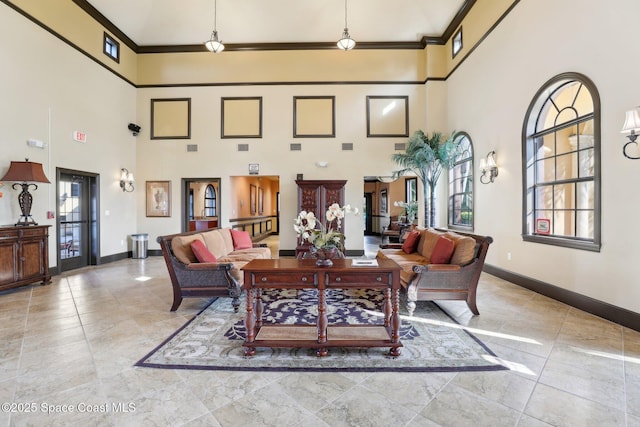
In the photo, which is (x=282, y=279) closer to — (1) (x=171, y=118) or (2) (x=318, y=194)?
(2) (x=318, y=194)

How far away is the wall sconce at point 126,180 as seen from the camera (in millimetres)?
7421

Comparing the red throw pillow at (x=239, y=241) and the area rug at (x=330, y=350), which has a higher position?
the red throw pillow at (x=239, y=241)

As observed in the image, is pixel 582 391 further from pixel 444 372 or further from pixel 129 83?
pixel 129 83

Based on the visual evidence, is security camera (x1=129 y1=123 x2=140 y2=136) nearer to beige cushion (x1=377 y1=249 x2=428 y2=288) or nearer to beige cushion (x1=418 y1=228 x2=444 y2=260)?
beige cushion (x1=377 y1=249 x2=428 y2=288)

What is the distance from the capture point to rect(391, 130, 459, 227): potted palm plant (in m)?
6.71

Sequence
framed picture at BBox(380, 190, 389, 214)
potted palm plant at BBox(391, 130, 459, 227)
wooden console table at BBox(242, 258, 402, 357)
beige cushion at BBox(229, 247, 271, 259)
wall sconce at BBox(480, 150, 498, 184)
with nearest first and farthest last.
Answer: wooden console table at BBox(242, 258, 402, 357) < beige cushion at BBox(229, 247, 271, 259) < wall sconce at BBox(480, 150, 498, 184) < potted palm plant at BBox(391, 130, 459, 227) < framed picture at BBox(380, 190, 389, 214)

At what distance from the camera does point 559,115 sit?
4238mm

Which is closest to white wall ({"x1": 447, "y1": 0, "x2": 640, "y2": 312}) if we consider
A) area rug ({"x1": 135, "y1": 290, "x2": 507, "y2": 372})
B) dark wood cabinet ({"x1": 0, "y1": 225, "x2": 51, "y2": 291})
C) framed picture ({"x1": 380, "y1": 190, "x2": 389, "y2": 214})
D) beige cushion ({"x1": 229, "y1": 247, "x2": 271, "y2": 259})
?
area rug ({"x1": 135, "y1": 290, "x2": 507, "y2": 372})

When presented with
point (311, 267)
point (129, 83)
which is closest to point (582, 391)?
point (311, 267)

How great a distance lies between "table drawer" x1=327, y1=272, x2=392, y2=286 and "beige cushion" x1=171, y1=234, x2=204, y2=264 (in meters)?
2.11

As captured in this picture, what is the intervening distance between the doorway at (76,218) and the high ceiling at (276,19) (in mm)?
3851

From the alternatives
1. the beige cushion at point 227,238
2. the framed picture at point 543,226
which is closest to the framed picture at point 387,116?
the framed picture at point 543,226

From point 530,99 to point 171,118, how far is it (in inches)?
318

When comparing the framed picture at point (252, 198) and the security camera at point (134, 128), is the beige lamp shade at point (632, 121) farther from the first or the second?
the framed picture at point (252, 198)
